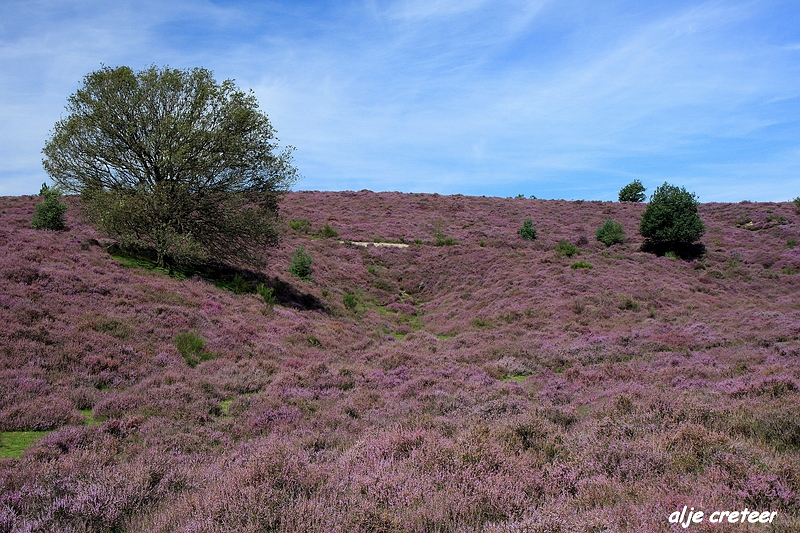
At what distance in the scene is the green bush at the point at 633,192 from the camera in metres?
68.1

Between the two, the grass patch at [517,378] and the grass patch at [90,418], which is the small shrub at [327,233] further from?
the grass patch at [90,418]

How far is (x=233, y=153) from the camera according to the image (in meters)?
19.6

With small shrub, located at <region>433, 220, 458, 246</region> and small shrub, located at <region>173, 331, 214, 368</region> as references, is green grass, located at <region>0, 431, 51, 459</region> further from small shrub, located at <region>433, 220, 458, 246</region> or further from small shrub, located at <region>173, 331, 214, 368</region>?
small shrub, located at <region>433, 220, 458, 246</region>

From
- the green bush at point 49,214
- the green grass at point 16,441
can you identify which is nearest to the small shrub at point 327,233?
the green bush at point 49,214

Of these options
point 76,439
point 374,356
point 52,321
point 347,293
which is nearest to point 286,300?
point 347,293

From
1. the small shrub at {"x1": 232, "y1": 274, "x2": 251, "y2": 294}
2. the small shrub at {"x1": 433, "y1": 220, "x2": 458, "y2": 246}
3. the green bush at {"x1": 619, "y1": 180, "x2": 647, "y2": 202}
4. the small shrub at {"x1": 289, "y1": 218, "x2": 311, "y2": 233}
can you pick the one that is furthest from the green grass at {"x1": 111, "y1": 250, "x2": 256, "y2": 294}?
the green bush at {"x1": 619, "y1": 180, "x2": 647, "y2": 202}

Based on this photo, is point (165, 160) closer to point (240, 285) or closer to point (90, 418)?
point (240, 285)

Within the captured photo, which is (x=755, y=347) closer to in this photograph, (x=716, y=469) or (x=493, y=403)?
(x=493, y=403)

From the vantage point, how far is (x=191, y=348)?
39.4ft

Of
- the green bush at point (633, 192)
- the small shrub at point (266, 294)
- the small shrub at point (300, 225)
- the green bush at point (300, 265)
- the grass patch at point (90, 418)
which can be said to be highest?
the green bush at point (633, 192)

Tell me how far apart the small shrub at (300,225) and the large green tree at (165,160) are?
17462 mm

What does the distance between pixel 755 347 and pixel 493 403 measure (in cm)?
993

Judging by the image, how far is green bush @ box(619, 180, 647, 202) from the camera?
6806 cm

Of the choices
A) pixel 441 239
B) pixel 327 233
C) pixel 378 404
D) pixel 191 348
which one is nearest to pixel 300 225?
pixel 327 233
